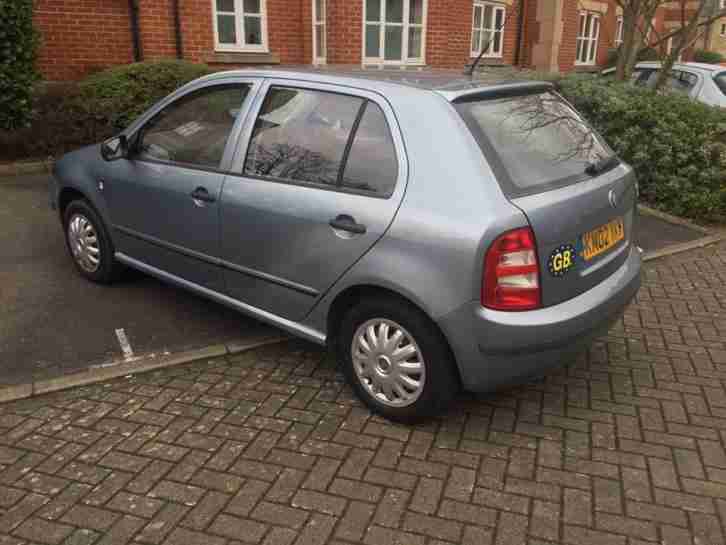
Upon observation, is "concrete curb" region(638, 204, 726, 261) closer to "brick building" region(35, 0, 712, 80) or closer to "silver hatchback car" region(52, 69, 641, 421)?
"silver hatchback car" region(52, 69, 641, 421)

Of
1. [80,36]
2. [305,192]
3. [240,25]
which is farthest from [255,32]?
[305,192]

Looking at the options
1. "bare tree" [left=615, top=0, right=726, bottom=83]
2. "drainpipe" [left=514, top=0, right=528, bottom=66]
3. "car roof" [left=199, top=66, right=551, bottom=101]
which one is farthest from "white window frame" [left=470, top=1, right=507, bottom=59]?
"car roof" [left=199, top=66, right=551, bottom=101]

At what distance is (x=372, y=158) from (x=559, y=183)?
91 centimetres

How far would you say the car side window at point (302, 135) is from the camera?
132 inches

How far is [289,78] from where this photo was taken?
12.0ft

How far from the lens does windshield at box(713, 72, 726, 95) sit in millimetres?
10336

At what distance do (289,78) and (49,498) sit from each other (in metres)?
2.41

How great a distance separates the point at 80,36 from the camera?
1005 centimetres

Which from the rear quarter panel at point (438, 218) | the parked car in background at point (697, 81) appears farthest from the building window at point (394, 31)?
the rear quarter panel at point (438, 218)

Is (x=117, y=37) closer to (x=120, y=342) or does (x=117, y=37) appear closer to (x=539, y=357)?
(x=120, y=342)

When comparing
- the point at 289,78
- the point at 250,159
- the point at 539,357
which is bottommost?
the point at 539,357

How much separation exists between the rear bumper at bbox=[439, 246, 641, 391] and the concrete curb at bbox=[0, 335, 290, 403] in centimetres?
164

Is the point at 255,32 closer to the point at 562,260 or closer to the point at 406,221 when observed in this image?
the point at 406,221

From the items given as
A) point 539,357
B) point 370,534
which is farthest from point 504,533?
point 539,357
